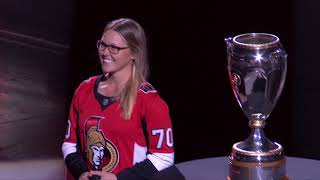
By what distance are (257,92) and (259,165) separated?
0.19 m

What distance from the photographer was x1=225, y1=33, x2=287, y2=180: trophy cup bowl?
5.81 feet

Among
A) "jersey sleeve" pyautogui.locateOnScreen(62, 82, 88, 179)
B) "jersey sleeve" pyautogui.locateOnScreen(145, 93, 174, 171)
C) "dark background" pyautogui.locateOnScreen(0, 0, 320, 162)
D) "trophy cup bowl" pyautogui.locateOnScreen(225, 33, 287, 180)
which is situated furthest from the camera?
"dark background" pyautogui.locateOnScreen(0, 0, 320, 162)

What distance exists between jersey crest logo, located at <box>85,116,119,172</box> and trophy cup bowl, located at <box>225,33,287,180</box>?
0.47 metres

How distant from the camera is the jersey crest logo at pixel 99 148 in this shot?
2.16m

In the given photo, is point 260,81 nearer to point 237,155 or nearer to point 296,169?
point 237,155

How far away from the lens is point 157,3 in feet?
10.9

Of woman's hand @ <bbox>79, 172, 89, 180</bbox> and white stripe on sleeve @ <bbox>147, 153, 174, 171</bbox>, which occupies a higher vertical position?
white stripe on sleeve @ <bbox>147, 153, 174, 171</bbox>

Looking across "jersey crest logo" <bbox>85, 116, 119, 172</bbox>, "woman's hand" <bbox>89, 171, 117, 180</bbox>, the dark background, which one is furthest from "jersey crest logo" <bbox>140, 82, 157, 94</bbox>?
the dark background

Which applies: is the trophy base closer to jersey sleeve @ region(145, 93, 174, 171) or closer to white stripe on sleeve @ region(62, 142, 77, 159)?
jersey sleeve @ region(145, 93, 174, 171)

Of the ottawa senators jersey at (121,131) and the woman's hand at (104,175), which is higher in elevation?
the ottawa senators jersey at (121,131)

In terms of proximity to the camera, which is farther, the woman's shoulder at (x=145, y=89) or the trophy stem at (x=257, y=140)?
the woman's shoulder at (x=145, y=89)

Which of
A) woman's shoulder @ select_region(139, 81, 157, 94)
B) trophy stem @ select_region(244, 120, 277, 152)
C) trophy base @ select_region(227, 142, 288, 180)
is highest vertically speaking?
woman's shoulder @ select_region(139, 81, 157, 94)

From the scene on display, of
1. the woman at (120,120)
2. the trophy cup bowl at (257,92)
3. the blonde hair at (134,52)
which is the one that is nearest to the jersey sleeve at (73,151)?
the woman at (120,120)

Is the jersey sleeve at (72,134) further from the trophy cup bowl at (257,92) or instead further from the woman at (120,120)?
the trophy cup bowl at (257,92)
